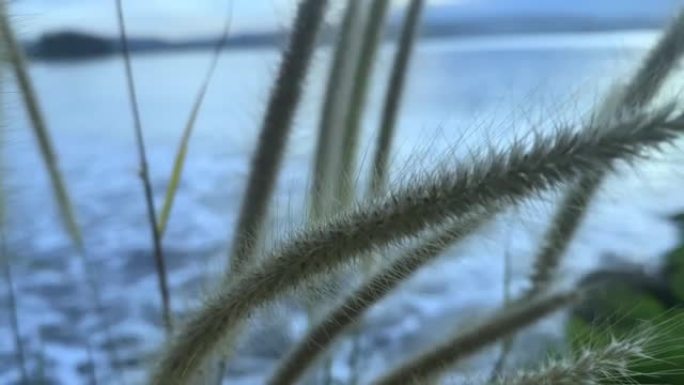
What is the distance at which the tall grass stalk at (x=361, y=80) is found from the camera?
0.42m

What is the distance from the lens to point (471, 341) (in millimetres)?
366

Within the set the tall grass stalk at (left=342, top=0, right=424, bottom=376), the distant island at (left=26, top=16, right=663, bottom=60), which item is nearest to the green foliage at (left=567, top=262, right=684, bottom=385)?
the tall grass stalk at (left=342, top=0, right=424, bottom=376)

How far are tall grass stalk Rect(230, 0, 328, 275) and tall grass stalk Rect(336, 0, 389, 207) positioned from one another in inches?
2.2

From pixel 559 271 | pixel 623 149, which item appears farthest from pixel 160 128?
pixel 623 149

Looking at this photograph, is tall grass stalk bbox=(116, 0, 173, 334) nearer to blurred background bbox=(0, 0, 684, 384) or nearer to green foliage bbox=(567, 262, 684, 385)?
blurred background bbox=(0, 0, 684, 384)

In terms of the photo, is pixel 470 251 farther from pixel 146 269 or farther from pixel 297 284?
pixel 146 269

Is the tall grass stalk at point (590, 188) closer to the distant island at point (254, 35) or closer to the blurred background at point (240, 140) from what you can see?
the blurred background at point (240, 140)

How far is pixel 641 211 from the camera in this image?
62 cm

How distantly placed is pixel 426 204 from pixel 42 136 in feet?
0.92

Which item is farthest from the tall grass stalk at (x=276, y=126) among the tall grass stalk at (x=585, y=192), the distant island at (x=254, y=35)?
the distant island at (x=254, y=35)

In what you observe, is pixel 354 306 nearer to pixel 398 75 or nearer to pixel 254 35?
pixel 398 75

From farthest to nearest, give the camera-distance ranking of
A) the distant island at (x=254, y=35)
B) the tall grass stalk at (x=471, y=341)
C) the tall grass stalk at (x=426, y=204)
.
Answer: the distant island at (x=254, y=35), the tall grass stalk at (x=471, y=341), the tall grass stalk at (x=426, y=204)

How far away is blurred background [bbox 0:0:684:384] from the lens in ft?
1.26

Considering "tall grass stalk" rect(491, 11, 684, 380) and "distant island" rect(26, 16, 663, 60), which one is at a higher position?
"tall grass stalk" rect(491, 11, 684, 380)
